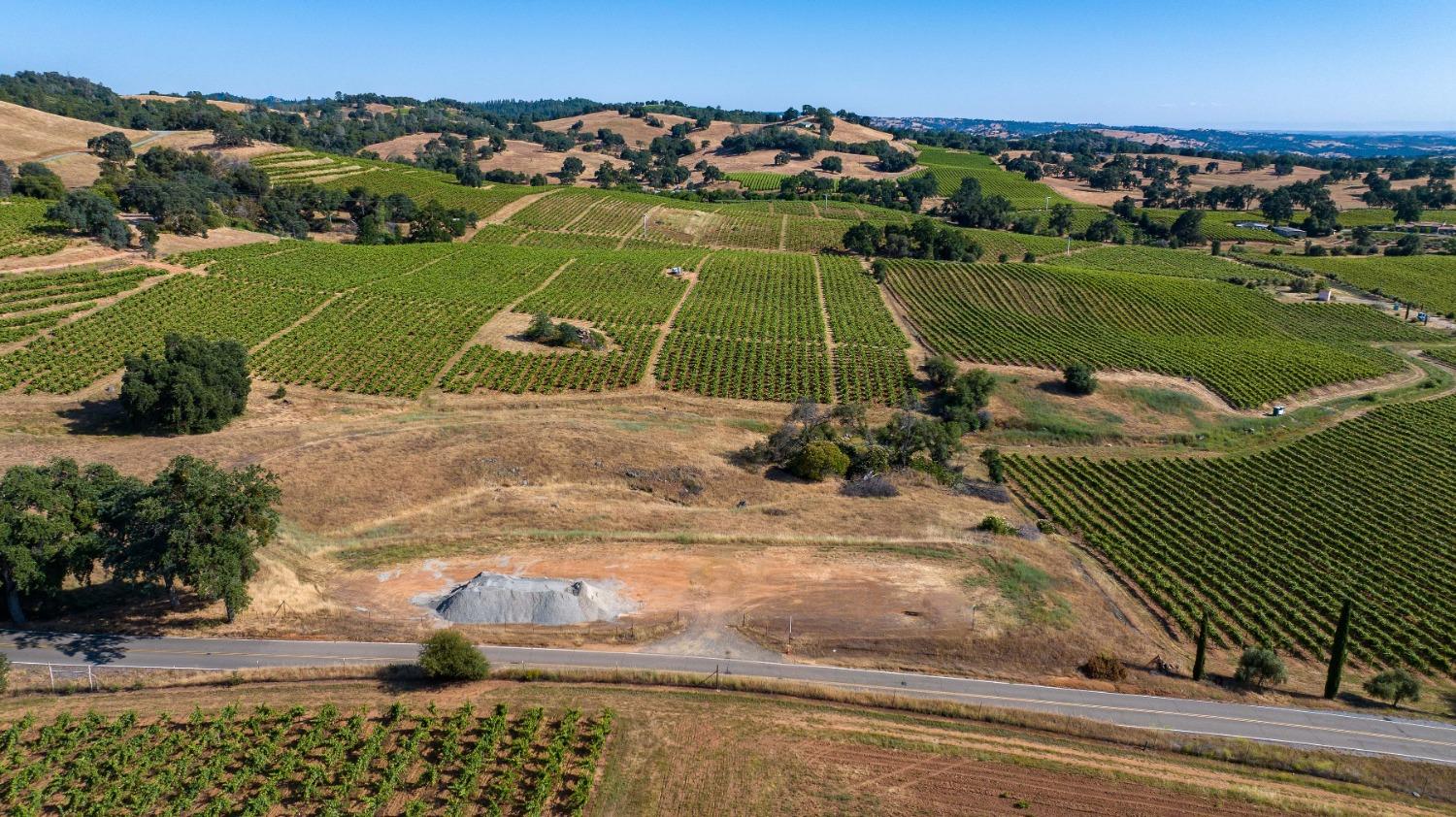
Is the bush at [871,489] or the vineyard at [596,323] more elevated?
the vineyard at [596,323]

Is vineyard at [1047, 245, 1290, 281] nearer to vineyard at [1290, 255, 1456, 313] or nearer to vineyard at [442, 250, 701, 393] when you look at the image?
vineyard at [1290, 255, 1456, 313]

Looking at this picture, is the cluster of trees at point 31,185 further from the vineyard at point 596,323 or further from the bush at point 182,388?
the bush at point 182,388

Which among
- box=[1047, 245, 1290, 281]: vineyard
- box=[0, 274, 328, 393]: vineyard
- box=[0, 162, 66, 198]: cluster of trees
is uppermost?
box=[0, 162, 66, 198]: cluster of trees

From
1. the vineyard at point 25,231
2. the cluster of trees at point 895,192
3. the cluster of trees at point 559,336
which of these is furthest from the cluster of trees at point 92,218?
the cluster of trees at point 895,192

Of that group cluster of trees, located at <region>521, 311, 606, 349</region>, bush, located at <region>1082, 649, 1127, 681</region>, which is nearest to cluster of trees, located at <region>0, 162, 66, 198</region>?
cluster of trees, located at <region>521, 311, 606, 349</region>

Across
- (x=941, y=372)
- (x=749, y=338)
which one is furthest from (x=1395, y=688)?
(x=749, y=338)

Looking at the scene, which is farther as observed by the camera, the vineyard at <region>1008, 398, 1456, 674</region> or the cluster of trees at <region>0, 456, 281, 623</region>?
the vineyard at <region>1008, 398, 1456, 674</region>

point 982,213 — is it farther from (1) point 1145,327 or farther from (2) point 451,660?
(2) point 451,660
